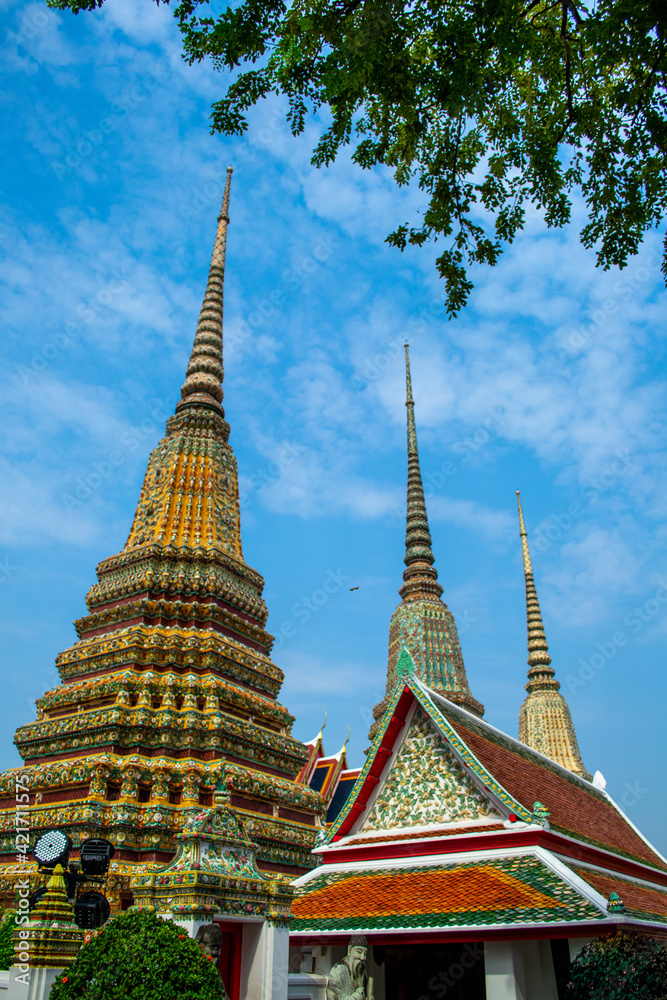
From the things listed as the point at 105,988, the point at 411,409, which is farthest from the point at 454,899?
the point at 411,409

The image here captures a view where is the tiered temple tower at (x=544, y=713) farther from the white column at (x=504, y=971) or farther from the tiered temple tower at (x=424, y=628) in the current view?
the white column at (x=504, y=971)

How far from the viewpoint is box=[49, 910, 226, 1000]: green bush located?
16.0 ft

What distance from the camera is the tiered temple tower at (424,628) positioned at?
26281 mm

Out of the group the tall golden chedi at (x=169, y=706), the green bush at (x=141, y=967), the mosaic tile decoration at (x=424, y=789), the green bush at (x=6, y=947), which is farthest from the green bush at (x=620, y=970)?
the green bush at (x=6, y=947)

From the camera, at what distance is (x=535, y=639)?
3716 centimetres

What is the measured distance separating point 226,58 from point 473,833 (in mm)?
9015

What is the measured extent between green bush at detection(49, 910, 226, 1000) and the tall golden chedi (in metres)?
5.01

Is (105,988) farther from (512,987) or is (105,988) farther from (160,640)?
(160,640)

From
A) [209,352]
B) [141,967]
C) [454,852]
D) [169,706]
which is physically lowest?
[141,967]

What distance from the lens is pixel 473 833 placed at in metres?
9.60

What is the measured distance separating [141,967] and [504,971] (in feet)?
15.2

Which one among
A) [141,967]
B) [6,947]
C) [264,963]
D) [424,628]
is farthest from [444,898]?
[424,628]

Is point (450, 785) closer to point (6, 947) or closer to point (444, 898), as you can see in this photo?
point (444, 898)

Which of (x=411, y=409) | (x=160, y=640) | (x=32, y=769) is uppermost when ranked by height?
(x=411, y=409)
